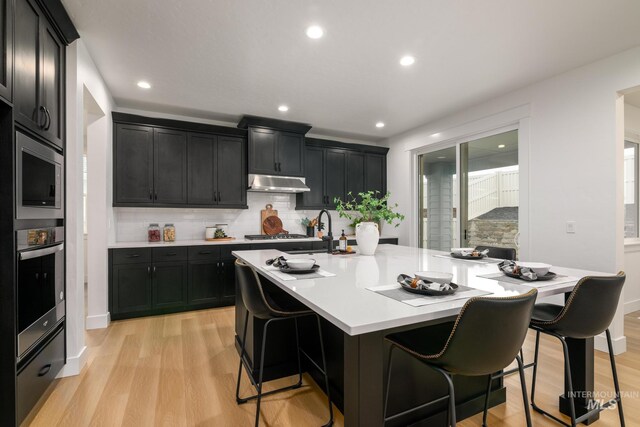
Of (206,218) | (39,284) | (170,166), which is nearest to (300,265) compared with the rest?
(39,284)

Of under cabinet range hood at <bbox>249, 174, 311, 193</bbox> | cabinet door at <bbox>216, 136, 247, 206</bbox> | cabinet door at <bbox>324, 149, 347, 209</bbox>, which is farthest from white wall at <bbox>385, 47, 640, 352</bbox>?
cabinet door at <bbox>216, 136, 247, 206</bbox>

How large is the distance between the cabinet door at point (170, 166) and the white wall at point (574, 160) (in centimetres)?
386

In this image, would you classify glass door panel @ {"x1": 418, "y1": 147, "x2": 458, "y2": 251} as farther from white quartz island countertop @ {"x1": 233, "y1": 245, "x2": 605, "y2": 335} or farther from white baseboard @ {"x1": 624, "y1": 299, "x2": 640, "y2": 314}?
white quartz island countertop @ {"x1": 233, "y1": 245, "x2": 605, "y2": 335}

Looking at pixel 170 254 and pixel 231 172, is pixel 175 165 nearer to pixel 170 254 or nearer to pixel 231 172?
pixel 231 172

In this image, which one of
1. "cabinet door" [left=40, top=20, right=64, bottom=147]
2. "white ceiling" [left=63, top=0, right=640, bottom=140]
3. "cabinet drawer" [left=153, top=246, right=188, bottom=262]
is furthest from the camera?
"cabinet drawer" [left=153, top=246, right=188, bottom=262]

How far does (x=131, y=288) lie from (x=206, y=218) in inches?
52.7

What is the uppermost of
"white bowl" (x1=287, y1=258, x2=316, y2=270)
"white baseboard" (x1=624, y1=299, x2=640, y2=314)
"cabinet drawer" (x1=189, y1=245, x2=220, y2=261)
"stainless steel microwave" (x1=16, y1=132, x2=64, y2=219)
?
Result: "stainless steel microwave" (x1=16, y1=132, x2=64, y2=219)

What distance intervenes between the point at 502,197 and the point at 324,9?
3075 millimetres

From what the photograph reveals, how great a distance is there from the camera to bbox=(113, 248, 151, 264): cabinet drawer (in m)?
3.48

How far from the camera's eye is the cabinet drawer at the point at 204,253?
3844 mm

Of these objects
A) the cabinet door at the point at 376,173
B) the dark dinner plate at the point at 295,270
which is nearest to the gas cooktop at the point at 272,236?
the cabinet door at the point at 376,173

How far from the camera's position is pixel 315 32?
7.77 ft

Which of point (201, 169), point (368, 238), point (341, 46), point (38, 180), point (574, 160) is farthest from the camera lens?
point (201, 169)

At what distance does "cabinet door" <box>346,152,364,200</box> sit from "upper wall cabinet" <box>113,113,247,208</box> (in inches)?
70.3
